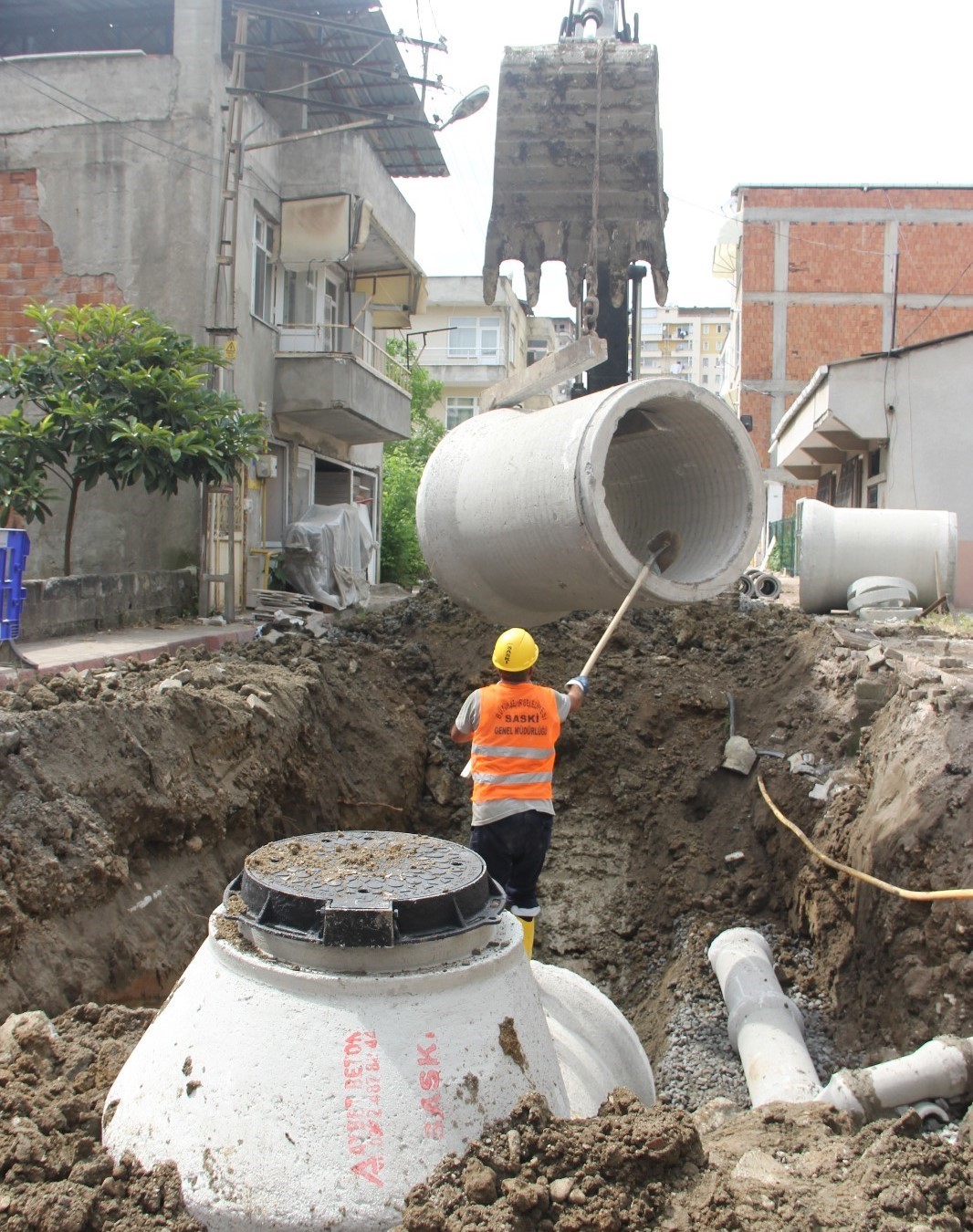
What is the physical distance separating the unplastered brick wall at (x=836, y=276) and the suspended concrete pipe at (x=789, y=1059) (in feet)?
86.1

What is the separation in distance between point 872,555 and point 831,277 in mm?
20981

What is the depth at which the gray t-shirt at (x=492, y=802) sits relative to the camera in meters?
4.88

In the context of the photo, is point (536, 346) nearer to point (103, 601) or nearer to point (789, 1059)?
point (103, 601)

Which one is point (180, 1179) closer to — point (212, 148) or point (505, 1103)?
point (505, 1103)

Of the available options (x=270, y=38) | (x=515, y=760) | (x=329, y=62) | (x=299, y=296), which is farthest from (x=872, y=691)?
(x=270, y=38)

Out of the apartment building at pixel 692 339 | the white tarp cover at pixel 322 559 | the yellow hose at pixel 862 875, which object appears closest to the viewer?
the yellow hose at pixel 862 875

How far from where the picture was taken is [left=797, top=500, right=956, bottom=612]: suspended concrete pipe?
11516 millimetres

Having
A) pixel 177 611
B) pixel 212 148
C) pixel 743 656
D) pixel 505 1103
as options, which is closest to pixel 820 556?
A: pixel 743 656

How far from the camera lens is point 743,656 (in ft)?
26.1

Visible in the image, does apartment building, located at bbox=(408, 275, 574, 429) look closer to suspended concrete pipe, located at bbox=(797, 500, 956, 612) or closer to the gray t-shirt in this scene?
suspended concrete pipe, located at bbox=(797, 500, 956, 612)

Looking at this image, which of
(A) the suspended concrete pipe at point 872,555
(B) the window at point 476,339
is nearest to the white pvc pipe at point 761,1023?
(A) the suspended concrete pipe at point 872,555

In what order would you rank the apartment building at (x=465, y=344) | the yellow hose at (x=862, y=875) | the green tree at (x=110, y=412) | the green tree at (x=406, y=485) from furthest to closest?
the apartment building at (x=465, y=344) < the green tree at (x=406, y=485) < the green tree at (x=110, y=412) < the yellow hose at (x=862, y=875)

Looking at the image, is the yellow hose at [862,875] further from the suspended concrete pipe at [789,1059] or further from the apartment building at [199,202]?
the apartment building at [199,202]

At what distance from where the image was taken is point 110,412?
9273mm
